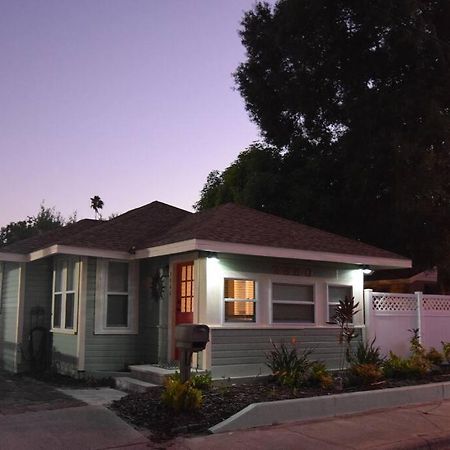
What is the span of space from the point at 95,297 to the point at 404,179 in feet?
31.3

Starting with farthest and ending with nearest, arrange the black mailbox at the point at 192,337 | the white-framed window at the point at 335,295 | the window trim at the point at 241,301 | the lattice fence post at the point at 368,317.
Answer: the lattice fence post at the point at 368,317, the white-framed window at the point at 335,295, the window trim at the point at 241,301, the black mailbox at the point at 192,337

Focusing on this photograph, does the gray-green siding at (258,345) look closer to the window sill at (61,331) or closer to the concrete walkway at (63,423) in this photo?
the concrete walkway at (63,423)

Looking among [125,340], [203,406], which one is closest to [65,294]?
[125,340]

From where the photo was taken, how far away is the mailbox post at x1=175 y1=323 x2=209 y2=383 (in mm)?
8266

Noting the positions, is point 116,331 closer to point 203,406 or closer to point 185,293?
point 185,293

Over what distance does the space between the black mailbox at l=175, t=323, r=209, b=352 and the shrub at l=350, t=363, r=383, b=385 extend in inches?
130

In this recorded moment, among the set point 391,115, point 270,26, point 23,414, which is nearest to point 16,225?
point 270,26

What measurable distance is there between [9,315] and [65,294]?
108 inches

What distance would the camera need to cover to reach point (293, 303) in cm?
1188

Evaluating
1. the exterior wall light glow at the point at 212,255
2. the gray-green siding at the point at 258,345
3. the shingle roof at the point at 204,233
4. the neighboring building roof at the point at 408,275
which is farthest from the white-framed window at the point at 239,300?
the neighboring building roof at the point at 408,275

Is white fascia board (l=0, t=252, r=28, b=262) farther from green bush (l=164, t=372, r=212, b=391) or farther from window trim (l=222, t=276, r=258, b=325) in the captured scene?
green bush (l=164, t=372, r=212, b=391)

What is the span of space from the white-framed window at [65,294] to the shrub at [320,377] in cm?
478

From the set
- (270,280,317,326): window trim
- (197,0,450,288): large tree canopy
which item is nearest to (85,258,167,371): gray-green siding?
(270,280,317,326): window trim

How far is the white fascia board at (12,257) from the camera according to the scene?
13.1 meters
